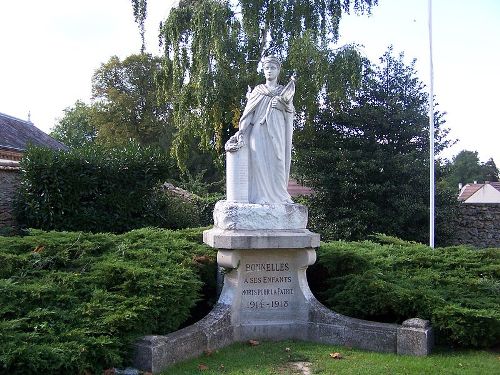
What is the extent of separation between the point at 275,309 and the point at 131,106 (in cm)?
2933

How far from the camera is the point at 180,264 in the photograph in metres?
6.71

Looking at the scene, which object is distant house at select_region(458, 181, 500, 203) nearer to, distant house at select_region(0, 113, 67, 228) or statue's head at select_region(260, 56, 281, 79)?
distant house at select_region(0, 113, 67, 228)

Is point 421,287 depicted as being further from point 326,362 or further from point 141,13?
point 141,13

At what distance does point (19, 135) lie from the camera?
82.9 feet

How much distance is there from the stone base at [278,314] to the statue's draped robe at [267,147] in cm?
→ 65

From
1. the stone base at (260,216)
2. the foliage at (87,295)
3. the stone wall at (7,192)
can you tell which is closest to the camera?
the foliage at (87,295)

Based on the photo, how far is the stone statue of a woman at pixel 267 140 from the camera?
23.2 ft

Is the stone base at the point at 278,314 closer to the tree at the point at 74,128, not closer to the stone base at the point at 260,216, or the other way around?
the stone base at the point at 260,216

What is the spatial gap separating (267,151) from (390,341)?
2849mm

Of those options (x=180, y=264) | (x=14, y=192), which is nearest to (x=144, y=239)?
(x=180, y=264)

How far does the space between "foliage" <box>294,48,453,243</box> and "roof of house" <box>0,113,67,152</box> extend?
12.7 metres

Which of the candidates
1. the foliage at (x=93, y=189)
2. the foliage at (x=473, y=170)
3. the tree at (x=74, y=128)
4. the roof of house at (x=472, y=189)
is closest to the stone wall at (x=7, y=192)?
the foliage at (x=93, y=189)

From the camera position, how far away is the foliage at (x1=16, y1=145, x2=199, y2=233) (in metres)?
11.5

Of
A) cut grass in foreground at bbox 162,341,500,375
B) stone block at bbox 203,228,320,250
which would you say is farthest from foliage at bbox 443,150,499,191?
cut grass in foreground at bbox 162,341,500,375
